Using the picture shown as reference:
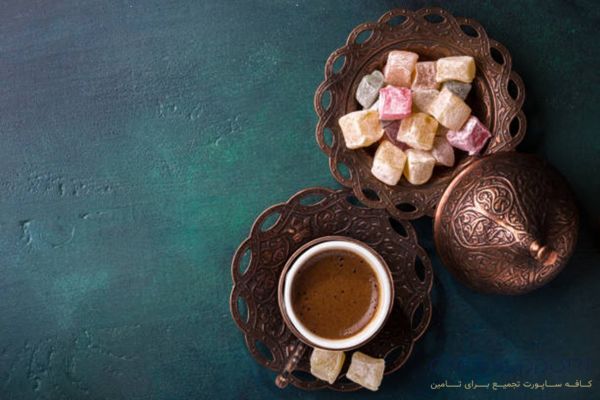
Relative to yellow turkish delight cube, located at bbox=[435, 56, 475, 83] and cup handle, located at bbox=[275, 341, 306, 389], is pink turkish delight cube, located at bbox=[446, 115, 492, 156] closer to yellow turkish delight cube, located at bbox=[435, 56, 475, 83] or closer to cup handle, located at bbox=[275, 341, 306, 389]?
yellow turkish delight cube, located at bbox=[435, 56, 475, 83]

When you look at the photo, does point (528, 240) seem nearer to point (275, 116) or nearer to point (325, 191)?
point (325, 191)

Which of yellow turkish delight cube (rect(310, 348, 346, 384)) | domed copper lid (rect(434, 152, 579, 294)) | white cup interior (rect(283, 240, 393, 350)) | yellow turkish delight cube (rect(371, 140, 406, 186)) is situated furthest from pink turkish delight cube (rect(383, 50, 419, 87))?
yellow turkish delight cube (rect(310, 348, 346, 384))

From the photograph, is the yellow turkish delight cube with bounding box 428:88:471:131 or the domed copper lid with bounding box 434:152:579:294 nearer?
the domed copper lid with bounding box 434:152:579:294

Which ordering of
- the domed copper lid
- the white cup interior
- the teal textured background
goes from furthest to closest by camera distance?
the teal textured background, the white cup interior, the domed copper lid

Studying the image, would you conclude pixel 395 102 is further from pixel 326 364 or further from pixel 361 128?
pixel 326 364

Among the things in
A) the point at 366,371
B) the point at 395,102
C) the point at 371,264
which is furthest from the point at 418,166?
the point at 366,371

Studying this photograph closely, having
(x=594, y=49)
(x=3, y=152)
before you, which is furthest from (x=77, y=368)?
(x=594, y=49)
